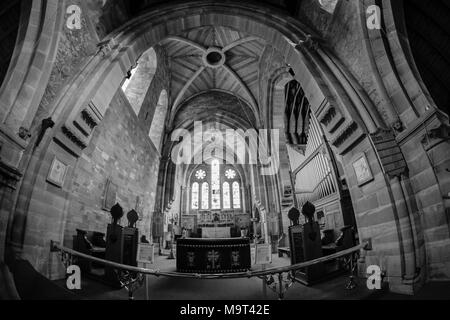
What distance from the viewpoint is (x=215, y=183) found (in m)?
26.9

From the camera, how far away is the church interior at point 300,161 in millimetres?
3023

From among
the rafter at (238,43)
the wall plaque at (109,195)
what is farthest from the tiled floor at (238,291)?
the rafter at (238,43)

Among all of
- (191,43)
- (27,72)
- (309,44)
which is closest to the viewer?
(27,72)

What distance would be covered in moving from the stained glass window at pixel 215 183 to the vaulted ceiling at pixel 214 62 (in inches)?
545

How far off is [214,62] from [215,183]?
669 inches

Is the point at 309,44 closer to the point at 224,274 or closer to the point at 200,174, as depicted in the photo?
the point at 224,274

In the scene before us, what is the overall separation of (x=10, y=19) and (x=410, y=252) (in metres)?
9.10

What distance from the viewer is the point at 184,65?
1298 cm

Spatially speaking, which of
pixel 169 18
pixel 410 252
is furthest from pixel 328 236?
pixel 169 18

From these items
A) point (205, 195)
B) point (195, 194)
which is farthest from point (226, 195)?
point (195, 194)

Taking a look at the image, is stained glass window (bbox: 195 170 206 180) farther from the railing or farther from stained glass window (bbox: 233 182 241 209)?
the railing

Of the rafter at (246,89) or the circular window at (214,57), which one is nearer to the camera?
the circular window at (214,57)

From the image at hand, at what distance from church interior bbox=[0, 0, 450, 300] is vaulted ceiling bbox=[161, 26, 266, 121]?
530cm

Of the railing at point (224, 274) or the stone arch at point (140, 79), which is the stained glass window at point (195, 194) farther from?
the railing at point (224, 274)
